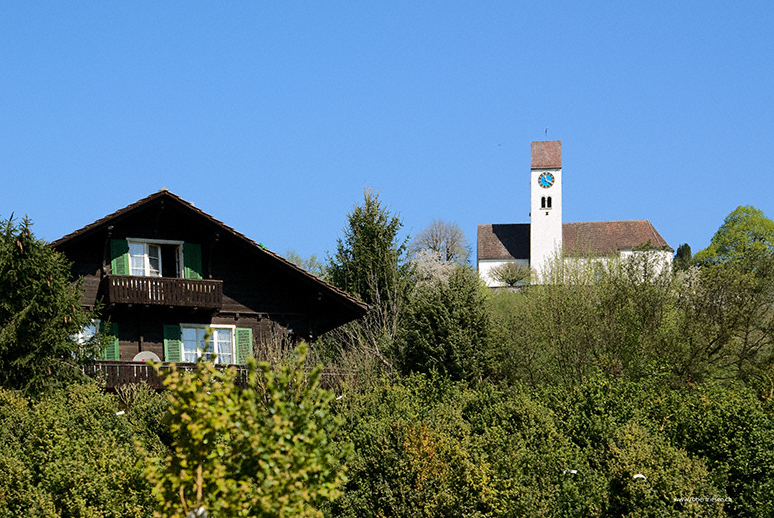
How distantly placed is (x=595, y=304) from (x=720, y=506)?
50.8ft

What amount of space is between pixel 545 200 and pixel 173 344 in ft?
209

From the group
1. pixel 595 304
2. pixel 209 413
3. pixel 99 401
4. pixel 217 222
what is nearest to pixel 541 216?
pixel 595 304

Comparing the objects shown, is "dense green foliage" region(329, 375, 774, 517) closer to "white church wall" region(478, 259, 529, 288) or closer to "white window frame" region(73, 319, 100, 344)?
"white window frame" region(73, 319, 100, 344)

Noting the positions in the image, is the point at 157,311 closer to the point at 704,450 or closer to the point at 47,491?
the point at 47,491

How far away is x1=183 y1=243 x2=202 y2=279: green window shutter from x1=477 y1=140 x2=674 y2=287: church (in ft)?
189

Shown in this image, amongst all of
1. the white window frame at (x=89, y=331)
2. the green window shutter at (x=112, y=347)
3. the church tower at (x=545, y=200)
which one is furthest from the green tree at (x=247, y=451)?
the church tower at (x=545, y=200)

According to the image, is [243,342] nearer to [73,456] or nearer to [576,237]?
[73,456]

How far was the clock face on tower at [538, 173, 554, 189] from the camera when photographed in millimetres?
86812

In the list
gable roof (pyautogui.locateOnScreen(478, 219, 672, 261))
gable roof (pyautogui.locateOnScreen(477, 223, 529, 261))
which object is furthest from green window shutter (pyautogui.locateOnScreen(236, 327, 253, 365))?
gable roof (pyautogui.locateOnScreen(477, 223, 529, 261))

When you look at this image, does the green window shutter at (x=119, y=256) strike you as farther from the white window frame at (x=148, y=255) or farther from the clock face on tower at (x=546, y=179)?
the clock face on tower at (x=546, y=179)

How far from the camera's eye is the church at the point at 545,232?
8400cm

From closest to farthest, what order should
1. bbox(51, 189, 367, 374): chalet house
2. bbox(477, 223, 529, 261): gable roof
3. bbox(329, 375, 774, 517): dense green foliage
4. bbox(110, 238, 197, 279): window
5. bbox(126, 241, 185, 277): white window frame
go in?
1. bbox(329, 375, 774, 517): dense green foliage
2. bbox(51, 189, 367, 374): chalet house
3. bbox(110, 238, 197, 279): window
4. bbox(126, 241, 185, 277): white window frame
5. bbox(477, 223, 529, 261): gable roof

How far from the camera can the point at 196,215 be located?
25.9m

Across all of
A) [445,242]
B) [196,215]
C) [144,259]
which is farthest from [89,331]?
[445,242]
